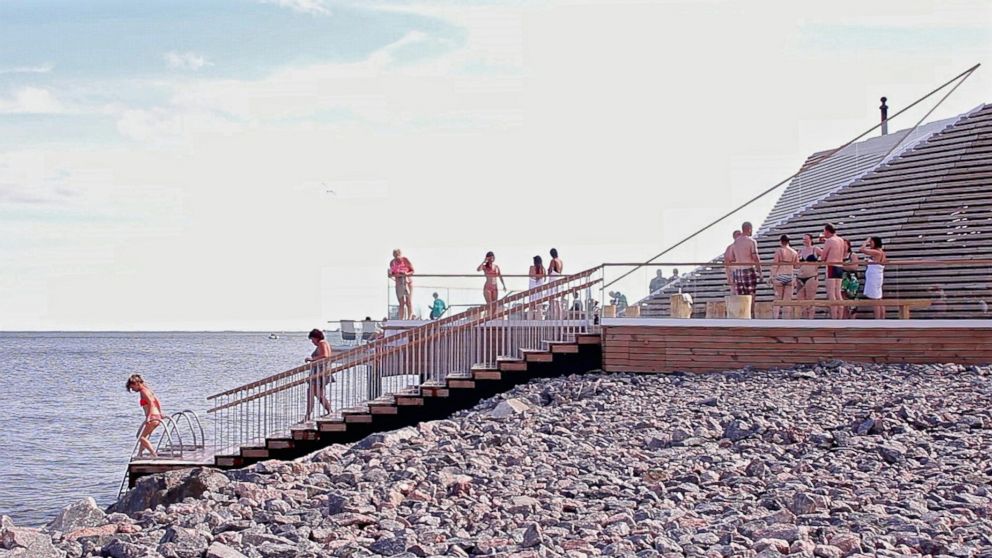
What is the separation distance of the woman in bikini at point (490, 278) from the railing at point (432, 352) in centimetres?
236

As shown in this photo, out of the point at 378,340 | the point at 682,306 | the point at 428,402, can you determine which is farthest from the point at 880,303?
the point at 378,340

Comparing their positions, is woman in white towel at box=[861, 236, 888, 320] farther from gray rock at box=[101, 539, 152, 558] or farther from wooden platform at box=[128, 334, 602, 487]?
gray rock at box=[101, 539, 152, 558]

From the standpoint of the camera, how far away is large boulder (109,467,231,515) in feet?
36.6

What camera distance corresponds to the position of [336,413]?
16.9 meters

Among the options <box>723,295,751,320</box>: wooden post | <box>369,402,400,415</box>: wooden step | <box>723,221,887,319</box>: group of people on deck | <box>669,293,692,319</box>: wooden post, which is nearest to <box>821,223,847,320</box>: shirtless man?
<box>723,221,887,319</box>: group of people on deck

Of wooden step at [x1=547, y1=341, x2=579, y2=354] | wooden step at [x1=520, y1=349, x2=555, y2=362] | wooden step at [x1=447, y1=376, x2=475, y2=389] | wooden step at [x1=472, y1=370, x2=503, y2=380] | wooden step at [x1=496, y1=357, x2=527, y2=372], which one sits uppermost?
wooden step at [x1=547, y1=341, x2=579, y2=354]

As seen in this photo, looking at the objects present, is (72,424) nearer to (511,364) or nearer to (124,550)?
(511,364)

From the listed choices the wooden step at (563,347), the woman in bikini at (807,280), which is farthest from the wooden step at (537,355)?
the woman in bikini at (807,280)

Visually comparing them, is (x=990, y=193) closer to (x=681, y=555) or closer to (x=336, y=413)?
(x=336, y=413)

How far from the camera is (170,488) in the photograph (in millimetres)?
11773

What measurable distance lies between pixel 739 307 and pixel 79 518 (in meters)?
10.6

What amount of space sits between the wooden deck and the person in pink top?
4.32m

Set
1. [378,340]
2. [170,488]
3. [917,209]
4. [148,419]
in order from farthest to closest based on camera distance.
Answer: [917,209], [378,340], [148,419], [170,488]

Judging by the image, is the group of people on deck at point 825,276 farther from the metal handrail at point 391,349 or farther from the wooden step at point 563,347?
the wooden step at point 563,347
